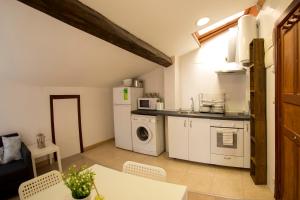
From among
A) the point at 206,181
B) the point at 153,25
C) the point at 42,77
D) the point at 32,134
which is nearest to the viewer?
the point at 153,25

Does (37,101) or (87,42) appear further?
(37,101)

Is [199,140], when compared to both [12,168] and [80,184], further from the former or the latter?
[12,168]

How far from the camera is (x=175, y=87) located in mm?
3885

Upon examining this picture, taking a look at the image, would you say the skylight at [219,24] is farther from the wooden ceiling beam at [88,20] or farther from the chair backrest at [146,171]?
the chair backrest at [146,171]

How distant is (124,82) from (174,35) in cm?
192

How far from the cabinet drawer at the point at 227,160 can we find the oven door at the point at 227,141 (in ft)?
0.21

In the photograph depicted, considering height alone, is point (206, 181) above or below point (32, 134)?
below

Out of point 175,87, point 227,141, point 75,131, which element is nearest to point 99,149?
point 75,131

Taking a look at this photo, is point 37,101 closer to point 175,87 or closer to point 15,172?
point 15,172

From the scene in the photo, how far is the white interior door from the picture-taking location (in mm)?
3589

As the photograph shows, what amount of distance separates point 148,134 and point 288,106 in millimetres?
2557

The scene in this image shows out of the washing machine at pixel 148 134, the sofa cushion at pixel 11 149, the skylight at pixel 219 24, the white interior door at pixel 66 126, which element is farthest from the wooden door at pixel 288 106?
the white interior door at pixel 66 126

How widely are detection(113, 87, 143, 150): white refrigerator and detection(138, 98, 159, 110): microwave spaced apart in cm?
12

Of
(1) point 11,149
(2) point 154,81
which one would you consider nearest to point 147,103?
(2) point 154,81
